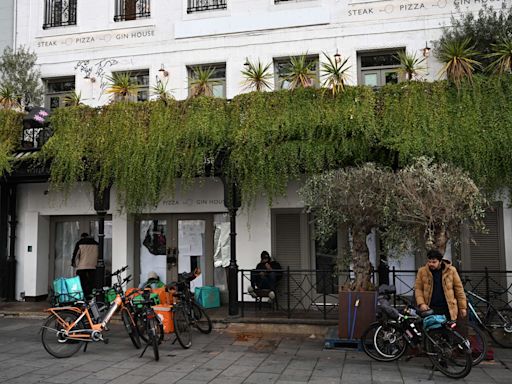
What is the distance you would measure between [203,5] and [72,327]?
853 centimetres

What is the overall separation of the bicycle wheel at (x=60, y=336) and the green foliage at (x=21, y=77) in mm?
7073

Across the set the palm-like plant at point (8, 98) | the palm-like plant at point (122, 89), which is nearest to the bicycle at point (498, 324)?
the palm-like plant at point (122, 89)

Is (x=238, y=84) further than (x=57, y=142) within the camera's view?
Yes

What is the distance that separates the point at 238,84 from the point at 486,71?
545cm

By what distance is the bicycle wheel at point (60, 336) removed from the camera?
736 centimetres

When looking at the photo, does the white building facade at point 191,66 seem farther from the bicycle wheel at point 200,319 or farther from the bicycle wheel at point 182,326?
the bicycle wheel at point 182,326

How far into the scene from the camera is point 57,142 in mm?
10625

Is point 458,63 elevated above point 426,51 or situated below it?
below

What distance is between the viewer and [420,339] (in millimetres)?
6828

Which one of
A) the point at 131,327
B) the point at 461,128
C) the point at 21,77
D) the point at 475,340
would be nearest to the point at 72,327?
the point at 131,327

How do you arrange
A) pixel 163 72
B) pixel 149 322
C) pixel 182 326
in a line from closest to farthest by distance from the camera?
pixel 149 322, pixel 182 326, pixel 163 72

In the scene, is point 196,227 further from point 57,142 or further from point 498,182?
point 498,182

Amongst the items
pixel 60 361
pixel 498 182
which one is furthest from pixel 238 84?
pixel 60 361

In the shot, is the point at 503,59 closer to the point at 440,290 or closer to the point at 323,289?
the point at 440,290
